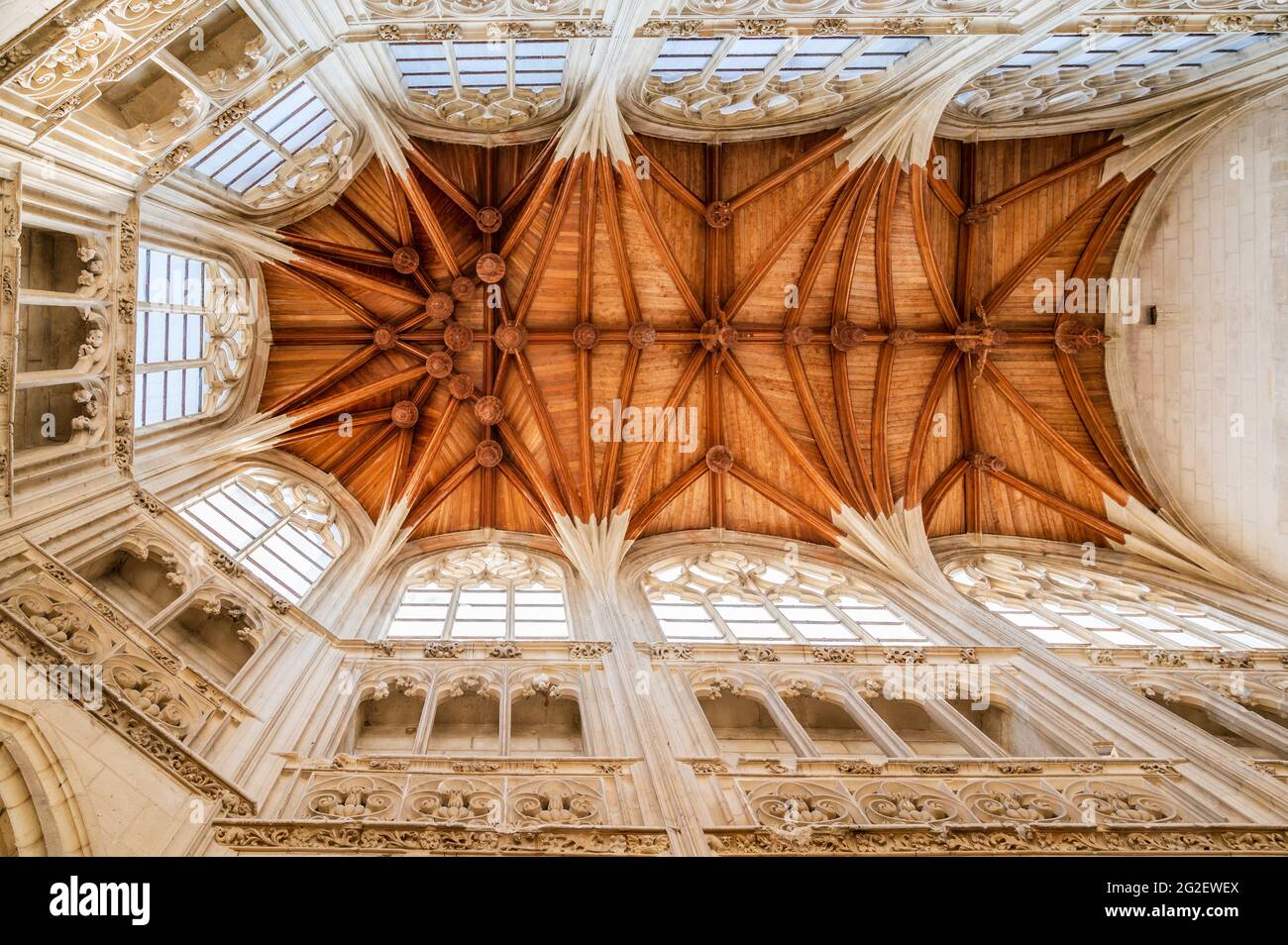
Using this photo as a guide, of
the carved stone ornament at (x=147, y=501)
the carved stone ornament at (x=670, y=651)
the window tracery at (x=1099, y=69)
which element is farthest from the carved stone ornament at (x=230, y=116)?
the window tracery at (x=1099, y=69)

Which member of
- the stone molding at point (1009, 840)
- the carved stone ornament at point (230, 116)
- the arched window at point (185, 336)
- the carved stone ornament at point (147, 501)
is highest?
the carved stone ornament at point (230, 116)

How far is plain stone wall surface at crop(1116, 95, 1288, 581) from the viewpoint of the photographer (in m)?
11.8

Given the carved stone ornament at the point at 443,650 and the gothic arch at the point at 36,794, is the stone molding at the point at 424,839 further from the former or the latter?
the carved stone ornament at the point at 443,650

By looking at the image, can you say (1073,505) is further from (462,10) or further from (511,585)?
(462,10)

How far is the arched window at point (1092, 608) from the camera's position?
11125 millimetres

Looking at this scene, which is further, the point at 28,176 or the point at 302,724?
the point at 302,724

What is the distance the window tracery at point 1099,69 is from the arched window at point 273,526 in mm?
14754

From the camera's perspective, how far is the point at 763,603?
41.2 ft

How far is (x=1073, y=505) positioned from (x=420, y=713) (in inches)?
589

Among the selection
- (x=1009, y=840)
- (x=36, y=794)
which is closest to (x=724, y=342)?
(x=1009, y=840)

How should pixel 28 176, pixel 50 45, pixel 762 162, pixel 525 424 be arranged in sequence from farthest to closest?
pixel 525 424, pixel 762 162, pixel 28 176, pixel 50 45

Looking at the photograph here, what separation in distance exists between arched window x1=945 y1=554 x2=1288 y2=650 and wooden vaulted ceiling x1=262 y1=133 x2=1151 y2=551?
6.36ft
